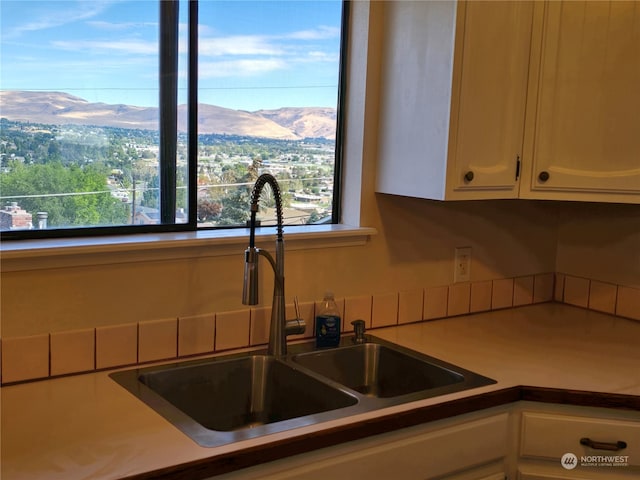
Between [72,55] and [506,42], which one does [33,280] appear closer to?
[72,55]

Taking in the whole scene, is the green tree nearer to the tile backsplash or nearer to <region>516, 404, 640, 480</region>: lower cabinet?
the tile backsplash

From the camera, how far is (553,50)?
203 centimetres

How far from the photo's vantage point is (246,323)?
194 cm

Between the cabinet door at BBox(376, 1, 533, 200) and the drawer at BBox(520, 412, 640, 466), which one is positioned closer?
the drawer at BBox(520, 412, 640, 466)

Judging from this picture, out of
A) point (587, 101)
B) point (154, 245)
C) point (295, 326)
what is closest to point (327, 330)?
point (295, 326)

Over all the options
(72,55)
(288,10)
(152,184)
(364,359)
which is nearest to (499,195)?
(364,359)

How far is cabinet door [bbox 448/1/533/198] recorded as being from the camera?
1916mm

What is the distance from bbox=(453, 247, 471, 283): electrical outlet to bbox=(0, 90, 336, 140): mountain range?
579mm

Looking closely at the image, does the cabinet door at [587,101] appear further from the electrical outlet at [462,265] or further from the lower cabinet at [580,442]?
the lower cabinet at [580,442]

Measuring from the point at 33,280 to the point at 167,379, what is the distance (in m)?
0.39

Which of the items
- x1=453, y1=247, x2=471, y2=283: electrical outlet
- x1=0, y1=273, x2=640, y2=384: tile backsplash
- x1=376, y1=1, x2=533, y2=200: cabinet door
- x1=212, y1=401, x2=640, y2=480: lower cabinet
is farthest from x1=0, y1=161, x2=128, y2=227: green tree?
x1=453, y1=247, x2=471, y2=283: electrical outlet

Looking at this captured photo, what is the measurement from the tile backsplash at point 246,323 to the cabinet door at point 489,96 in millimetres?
449

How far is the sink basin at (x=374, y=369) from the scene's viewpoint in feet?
6.24

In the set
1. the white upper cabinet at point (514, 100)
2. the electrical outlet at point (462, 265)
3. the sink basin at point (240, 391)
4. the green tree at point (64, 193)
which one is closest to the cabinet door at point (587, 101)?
the white upper cabinet at point (514, 100)
